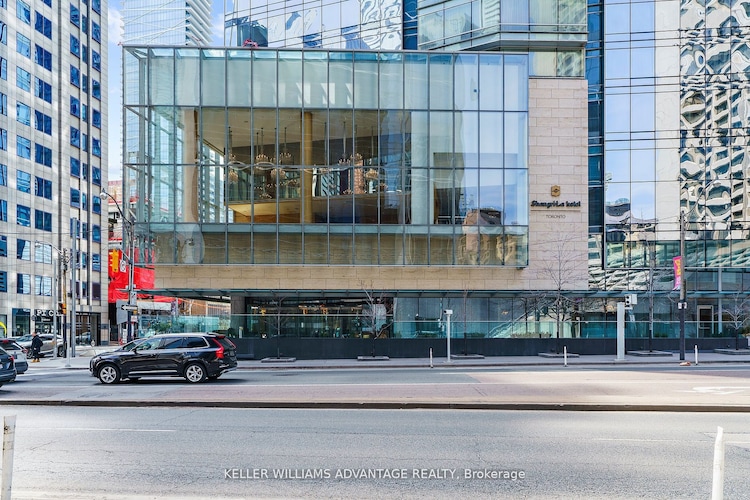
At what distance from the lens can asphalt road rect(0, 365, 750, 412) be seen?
15.2 meters

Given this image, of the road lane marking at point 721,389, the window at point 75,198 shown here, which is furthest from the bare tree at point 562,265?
the window at point 75,198

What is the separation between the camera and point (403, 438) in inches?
448

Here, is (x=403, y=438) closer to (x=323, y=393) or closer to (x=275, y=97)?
(x=323, y=393)

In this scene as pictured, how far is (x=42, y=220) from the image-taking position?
7038 cm

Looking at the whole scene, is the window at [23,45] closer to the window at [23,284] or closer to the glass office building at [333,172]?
the window at [23,284]

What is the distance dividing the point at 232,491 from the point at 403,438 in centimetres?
398

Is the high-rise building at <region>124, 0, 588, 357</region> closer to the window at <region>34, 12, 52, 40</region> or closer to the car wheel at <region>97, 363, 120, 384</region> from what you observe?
the car wheel at <region>97, 363, 120, 384</region>

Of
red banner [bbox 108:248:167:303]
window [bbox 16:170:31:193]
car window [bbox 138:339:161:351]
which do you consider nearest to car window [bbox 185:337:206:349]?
car window [bbox 138:339:161:351]

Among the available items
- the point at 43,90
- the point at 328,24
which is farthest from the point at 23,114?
the point at 328,24

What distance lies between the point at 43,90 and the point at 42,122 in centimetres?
350

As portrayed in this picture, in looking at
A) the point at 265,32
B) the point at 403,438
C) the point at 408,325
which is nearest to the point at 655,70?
the point at 408,325

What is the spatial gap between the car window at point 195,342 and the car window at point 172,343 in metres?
0.26

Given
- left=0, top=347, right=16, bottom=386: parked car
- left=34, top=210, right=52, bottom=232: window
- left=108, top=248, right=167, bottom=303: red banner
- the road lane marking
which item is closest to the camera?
the road lane marking

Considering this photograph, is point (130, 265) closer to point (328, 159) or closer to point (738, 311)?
point (328, 159)
